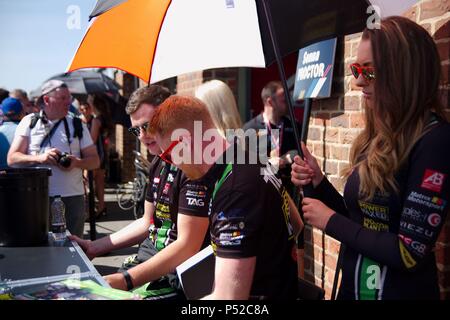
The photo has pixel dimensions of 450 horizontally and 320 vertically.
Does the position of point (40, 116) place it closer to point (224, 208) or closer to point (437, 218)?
point (224, 208)

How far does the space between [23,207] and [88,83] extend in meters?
8.65

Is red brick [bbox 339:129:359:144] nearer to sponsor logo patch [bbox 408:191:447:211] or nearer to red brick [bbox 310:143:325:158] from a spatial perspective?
red brick [bbox 310:143:325:158]

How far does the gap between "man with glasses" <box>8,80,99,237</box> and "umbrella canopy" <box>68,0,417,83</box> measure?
78.4 inches

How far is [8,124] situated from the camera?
16.0 feet

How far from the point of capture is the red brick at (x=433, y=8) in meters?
2.19

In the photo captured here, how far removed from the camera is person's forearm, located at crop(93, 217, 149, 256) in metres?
2.85

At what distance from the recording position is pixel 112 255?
20.4 feet

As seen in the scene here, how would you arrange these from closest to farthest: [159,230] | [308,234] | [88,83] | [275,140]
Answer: [159,230] < [308,234] < [275,140] < [88,83]

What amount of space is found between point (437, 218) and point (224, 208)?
0.71 meters

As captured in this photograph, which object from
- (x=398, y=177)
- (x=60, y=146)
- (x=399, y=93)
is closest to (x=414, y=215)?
(x=398, y=177)

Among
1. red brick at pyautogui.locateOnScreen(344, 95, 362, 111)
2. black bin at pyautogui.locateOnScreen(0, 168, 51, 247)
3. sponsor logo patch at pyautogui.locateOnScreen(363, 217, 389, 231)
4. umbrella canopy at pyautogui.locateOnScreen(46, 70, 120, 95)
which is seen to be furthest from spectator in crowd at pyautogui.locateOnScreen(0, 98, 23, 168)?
umbrella canopy at pyautogui.locateOnScreen(46, 70, 120, 95)

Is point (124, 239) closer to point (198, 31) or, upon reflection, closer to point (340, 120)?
point (198, 31)

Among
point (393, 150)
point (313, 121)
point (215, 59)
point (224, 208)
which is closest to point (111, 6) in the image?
point (215, 59)

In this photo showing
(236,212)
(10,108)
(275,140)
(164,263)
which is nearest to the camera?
(236,212)
